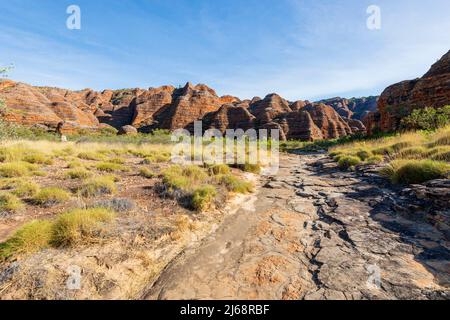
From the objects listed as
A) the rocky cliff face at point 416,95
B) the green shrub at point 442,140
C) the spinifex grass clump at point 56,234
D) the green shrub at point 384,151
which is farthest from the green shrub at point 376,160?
the rocky cliff face at point 416,95

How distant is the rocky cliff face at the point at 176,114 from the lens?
183 feet

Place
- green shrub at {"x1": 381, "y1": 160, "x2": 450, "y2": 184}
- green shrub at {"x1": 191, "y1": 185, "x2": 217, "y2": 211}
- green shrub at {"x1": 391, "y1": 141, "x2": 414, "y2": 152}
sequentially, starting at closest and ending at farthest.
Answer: green shrub at {"x1": 191, "y1": 185, "x2": 217, "y2": 211} → green shrub at {"x1": 381, "y1": 160, "x2": 450, "y2": 184} → green shrub at {"x1": 391, "y1": 141, "x2": 414, "y2": 152}

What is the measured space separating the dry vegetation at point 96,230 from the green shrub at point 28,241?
0.5 inches

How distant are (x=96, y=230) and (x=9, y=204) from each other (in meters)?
2.88

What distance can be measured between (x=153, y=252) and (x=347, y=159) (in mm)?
11172

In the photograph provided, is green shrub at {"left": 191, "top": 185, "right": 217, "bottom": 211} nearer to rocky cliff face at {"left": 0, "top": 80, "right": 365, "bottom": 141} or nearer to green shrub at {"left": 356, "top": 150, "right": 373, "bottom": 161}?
green shrub at {"left": 356, "top": 150, "right": 373, "bottom": 161}

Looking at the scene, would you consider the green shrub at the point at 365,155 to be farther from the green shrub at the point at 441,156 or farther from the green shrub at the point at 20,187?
the green shrub at the point at 20,187

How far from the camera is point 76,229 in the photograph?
391cm

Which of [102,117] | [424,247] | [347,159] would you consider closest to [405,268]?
[424,247]

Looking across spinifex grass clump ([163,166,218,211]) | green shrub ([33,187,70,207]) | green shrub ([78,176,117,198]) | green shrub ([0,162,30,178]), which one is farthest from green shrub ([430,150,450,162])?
green shrub ([0,162,30,178])

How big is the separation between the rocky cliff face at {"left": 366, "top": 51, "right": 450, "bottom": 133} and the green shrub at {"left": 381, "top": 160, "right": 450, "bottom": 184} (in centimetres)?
2573

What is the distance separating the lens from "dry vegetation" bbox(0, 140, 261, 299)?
3.06 m

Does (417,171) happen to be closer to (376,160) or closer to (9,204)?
(376,160)
